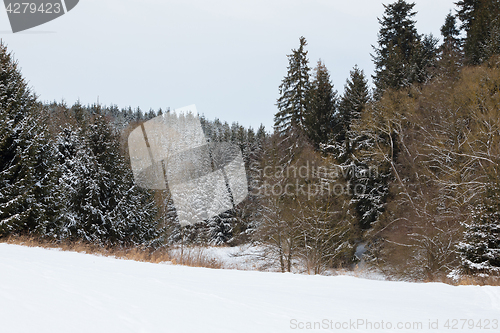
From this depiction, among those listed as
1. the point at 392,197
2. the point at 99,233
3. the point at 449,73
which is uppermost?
the point at 449,73

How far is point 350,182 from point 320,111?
8424 mm

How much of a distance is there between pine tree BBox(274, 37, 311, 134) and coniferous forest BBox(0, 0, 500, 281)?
1.54 meters

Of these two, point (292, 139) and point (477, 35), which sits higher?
point (477, 35)

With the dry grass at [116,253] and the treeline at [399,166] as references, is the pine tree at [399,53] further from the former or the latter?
the dry grass at [116,253]

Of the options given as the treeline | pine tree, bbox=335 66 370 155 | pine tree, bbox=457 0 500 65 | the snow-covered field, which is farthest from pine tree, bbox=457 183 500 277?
pine tree, bbox=335 66 370 155

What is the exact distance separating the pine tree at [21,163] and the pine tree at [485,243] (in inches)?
672

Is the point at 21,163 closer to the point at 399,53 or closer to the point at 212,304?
the point at 212,304

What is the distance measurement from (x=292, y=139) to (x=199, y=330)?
28636 millimetres

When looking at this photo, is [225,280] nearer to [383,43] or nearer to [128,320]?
[128,320]

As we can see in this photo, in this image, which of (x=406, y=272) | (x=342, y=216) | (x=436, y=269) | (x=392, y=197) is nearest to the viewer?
(x=436, y=269)

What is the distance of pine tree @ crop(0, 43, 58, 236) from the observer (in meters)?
13.3

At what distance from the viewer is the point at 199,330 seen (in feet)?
11.4

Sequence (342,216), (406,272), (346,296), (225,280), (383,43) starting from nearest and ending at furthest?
(346,296) < (225,280) < (406,272) < (342,216) < (383,43)

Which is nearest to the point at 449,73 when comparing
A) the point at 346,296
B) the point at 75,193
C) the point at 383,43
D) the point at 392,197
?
the point at 392,197
